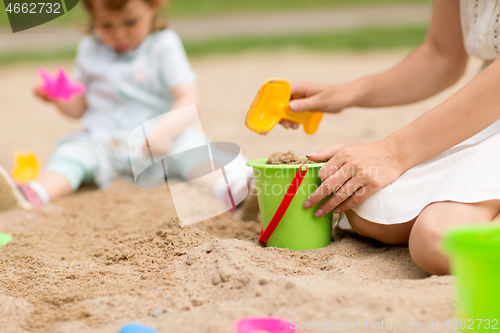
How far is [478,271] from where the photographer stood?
0.60m

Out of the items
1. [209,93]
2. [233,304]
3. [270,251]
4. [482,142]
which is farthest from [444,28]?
[209,93]

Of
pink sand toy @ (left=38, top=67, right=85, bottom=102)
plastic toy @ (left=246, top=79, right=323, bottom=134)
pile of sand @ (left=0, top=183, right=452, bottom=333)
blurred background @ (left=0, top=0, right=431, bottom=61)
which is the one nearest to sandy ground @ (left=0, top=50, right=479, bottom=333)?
pile of sand @ (left=0, top=183, right=452, bottom=333)

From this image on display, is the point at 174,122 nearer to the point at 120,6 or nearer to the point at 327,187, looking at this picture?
the point at 120,6

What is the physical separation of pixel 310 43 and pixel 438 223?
5.13 metres

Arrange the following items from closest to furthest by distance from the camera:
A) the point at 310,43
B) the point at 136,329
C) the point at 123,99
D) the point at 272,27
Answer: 1. the point at 136,329
2. the point at 123,99
3. the point at 310,43
4. the point at 272,27

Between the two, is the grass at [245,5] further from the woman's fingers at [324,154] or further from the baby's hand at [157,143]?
the woman's fingers at [324,154]

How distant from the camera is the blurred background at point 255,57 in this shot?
2490mm

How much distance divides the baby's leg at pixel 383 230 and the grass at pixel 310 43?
164 inches

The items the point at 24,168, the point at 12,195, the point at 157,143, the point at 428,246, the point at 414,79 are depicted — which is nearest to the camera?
the point at 428,246

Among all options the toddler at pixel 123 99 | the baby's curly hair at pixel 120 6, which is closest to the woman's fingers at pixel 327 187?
the toddler at pixel 123 99

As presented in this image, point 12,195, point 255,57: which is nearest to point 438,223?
point 12,195

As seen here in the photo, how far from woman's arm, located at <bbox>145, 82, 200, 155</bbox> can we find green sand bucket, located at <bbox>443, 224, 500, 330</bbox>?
4.71ft

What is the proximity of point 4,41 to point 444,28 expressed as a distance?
23.4 ft

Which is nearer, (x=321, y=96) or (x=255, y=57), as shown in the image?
(x=321, y=96)
